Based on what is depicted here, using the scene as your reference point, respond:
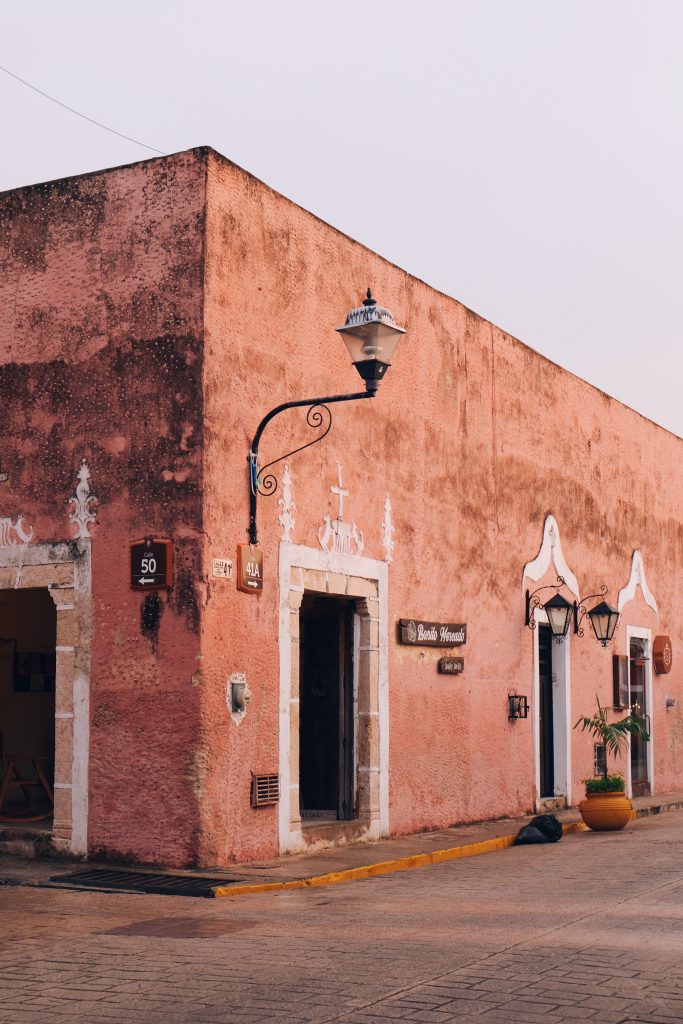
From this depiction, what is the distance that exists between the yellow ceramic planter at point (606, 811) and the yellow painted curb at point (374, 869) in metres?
1.72

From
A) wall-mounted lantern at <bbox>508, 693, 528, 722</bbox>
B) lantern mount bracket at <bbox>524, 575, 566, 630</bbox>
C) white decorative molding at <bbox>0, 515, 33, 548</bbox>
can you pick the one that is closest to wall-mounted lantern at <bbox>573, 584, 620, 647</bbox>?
lantern mount bracket at <bbox>524, 575, 566, 630</bbox>

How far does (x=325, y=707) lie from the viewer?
13.0 m

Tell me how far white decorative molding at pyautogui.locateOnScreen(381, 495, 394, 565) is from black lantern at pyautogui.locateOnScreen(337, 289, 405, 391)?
2959 millimetres

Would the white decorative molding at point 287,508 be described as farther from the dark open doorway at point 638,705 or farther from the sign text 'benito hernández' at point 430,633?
the dark open doorway at point 638,705

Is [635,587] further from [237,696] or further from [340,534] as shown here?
[237,696]

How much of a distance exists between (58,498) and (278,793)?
2972 millimetres

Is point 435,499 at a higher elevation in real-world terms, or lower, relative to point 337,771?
higher

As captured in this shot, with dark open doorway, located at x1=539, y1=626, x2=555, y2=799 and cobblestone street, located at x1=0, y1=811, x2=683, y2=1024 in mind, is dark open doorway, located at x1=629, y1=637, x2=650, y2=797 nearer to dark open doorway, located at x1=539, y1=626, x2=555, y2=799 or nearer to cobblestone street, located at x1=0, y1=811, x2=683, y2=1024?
dark open doorway, located at x1=539, y1=626, x2=555, y2=799

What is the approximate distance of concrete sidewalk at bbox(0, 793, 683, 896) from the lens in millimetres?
9719

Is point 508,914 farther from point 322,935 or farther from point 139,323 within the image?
point 139,323

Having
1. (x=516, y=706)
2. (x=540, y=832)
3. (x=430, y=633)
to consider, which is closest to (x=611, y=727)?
(x=516, y=706)

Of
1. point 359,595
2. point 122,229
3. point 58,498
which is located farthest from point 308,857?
point 122,229

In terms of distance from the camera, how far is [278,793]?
36.5 feet

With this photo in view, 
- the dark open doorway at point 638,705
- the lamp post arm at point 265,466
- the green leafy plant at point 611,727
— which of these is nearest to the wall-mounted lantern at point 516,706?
the green leafy plant at point 611,727
